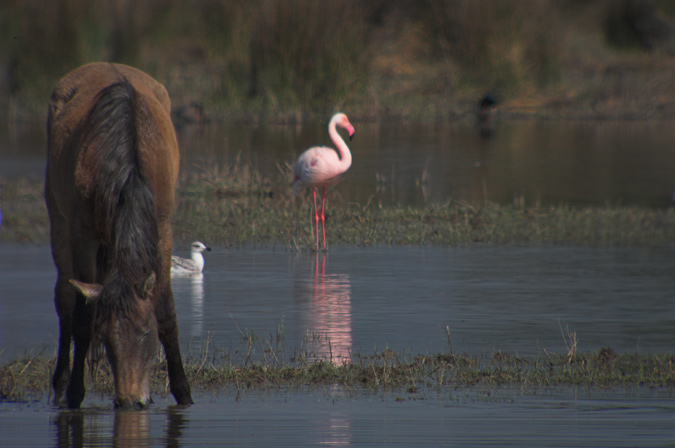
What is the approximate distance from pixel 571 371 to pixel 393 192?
8825 millimetres

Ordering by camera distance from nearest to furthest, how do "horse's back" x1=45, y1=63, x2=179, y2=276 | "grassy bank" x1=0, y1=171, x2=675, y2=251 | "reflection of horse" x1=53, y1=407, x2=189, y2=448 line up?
"reflection of horse" x1=53, y1=407, x2=189, y2=448 → "horse's back" x1=45, y1=63, x2=179, y2=276 → "grassy bank" x1=0, y1=171, x2=675, y2=251

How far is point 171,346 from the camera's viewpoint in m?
6.30

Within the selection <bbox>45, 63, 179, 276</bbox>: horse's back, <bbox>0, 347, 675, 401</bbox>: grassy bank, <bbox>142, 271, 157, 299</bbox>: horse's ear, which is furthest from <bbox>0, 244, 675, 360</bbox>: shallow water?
<bbox>142, 271, 157, 299</bbox>: horse's ear

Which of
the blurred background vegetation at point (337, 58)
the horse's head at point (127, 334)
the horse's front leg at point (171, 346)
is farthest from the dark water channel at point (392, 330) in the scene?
the blurred background vegetation at point (337, 58)

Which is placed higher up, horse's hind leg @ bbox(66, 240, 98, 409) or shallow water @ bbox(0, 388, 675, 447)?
horse's hind leg @ bbox(66, 240, 98, 409)

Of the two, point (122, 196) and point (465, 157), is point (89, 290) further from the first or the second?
point (465, 157)

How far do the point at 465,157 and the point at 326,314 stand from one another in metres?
10.6

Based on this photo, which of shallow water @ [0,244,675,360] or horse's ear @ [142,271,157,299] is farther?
shallow water @ [0,244,675,360]

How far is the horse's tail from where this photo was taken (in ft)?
17.9

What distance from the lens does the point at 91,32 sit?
24250 millimetres

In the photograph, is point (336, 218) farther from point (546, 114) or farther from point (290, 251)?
point (546, 114)

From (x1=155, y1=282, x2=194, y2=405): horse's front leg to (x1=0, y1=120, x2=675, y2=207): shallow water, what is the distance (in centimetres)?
838

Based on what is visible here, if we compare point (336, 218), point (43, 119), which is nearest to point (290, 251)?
point (336, 218)

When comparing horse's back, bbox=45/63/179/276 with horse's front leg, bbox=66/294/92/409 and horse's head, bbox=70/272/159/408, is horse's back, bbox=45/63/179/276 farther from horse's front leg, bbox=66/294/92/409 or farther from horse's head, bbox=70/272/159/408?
horse's head, bbox=70/272/159/408
